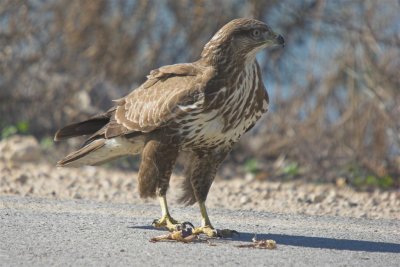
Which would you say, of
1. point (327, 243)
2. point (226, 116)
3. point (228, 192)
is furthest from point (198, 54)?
point (327, 243)

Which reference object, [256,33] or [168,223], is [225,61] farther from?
[168,223]

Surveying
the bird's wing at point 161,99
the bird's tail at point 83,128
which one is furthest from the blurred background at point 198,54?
the bird's wing at point 161,99

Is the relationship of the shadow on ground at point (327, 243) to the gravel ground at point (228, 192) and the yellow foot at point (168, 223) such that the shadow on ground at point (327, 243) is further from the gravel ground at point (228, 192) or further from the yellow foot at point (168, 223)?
the gravel ground at point (228, 192)

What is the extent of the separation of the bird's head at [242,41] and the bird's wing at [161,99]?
0.66ft

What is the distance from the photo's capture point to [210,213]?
9.20m

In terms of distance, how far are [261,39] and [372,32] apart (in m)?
5.85

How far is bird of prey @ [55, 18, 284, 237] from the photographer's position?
756 centimetres

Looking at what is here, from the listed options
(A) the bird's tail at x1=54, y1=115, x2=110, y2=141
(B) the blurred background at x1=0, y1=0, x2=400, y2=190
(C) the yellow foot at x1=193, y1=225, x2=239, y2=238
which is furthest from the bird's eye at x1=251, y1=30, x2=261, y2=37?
(B) the blurred background at x1=0, y1=0, x2=400, y2=190

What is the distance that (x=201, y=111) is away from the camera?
750cm

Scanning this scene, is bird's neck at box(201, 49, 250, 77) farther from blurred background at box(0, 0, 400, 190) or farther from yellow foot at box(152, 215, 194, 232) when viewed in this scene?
blurred background at box(0, 0, 400, 190)

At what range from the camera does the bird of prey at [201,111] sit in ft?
24.8

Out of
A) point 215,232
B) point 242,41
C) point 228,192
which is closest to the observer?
point 215,232

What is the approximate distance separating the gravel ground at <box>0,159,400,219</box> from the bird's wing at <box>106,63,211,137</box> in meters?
1.46

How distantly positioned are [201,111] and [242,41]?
74 centimetres
